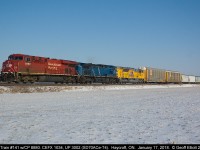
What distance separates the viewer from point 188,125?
8.48 meters

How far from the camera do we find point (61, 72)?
35062 mm

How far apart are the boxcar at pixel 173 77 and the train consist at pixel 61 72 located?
1268 centimetres

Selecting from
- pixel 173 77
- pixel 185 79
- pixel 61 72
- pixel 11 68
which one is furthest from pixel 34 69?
pixel 185 79

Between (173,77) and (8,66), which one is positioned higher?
(8,66)

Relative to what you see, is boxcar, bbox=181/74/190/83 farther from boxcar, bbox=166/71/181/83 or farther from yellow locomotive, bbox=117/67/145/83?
yellow locomotive, bbox=117/67/145/83

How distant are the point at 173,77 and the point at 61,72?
1849 inches

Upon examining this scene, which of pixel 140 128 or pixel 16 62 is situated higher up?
pixel 16 62

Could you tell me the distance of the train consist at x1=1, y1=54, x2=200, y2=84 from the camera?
28.5 m

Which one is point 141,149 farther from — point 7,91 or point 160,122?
point 7,91

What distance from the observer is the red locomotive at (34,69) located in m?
28.3

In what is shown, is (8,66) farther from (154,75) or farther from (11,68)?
(154,75)

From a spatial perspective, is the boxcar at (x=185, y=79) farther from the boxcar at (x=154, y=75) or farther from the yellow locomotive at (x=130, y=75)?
the yellow locomotive at (x=130, y=75)

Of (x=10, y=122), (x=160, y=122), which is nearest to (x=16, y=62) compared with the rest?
(x=10, y=122)

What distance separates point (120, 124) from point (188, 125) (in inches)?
81.1
